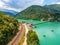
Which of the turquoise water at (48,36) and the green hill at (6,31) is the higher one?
the green hill at (6,31)

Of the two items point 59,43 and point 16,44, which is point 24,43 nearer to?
point 16,44

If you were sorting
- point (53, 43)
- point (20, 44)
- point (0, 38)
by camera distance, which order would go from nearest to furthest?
1. point (0, 38)
2. point (20, 44)
3. point (53, 43)

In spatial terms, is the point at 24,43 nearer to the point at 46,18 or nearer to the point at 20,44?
the point at 20,44

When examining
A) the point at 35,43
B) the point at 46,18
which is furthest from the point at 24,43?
the point at 46,18

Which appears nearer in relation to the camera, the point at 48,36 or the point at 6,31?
the point at 6,31

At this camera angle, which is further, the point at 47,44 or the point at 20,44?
the point at 47,44

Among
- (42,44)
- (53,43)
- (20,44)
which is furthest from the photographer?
(53,43)

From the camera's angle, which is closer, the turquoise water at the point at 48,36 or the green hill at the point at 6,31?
the green hill at the point at 6,31

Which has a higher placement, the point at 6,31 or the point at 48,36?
the point at 6,31

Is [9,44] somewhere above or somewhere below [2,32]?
below

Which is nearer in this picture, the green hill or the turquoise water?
the green hill

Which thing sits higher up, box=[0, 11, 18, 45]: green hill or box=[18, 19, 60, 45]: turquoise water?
box=[0, 11, 18, 45]: green hill
